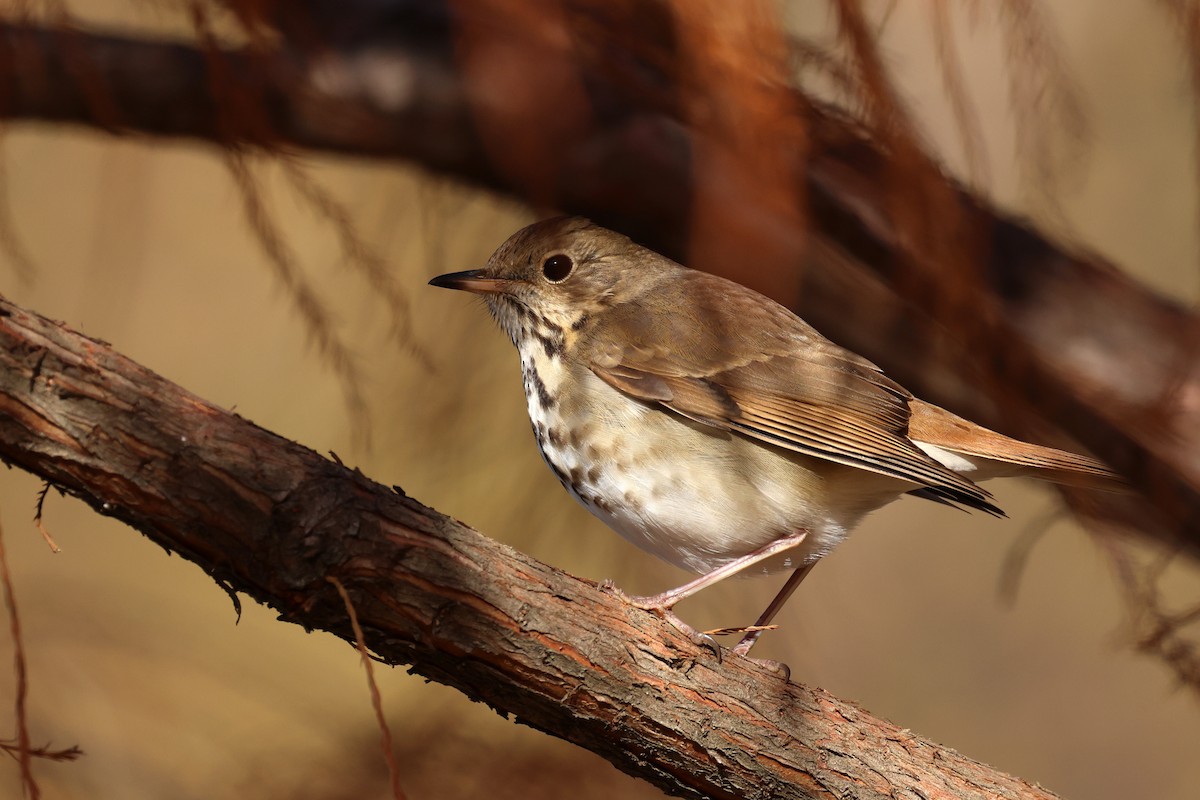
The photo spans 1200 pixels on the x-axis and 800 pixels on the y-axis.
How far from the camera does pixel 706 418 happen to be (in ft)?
6.67

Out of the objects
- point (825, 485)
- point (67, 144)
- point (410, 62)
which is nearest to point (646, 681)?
point (825, 485)

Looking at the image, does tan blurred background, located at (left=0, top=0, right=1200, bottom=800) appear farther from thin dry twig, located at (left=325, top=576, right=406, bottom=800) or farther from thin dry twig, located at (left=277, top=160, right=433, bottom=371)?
thin dry twig, located at (left=325, top=576, right=406, bottom=800)

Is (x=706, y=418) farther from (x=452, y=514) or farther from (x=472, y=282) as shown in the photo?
(x=452, y=514)

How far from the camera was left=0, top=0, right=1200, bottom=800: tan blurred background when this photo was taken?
210cm

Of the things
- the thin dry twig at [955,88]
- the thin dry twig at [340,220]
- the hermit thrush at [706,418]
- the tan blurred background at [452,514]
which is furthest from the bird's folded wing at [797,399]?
the thin dry twig at [955,88]

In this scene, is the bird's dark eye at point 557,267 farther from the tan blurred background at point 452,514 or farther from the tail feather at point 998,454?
the tail feather at point 998,454

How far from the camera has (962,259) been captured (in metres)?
1.50

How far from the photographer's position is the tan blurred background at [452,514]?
6.89 feet

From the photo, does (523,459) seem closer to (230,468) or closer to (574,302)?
(574,302)

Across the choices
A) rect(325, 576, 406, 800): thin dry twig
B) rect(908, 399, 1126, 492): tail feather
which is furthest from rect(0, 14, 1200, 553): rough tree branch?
rect(325, 576, 406, 800): thin dry twig

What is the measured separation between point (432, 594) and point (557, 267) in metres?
0.92

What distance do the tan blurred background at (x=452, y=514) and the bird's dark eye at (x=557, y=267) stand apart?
0.19 m

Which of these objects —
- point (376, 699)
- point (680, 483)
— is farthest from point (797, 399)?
point (376, 699)

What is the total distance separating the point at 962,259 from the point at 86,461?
1.09 meters
